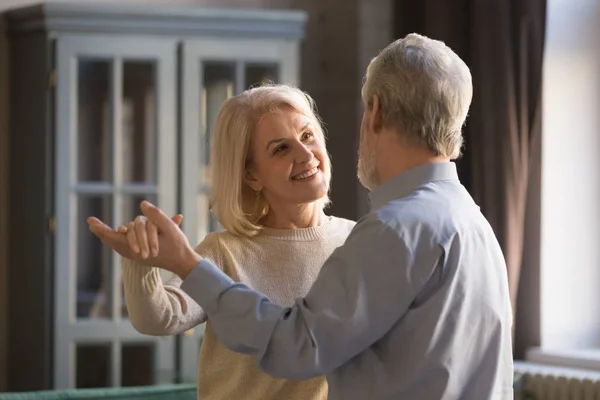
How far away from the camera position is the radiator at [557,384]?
3711 mm

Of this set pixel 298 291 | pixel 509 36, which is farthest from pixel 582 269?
pixel 298 291

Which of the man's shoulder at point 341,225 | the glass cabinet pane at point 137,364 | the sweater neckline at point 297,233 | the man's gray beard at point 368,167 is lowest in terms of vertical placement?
the glass cabinet pane at point 137,364

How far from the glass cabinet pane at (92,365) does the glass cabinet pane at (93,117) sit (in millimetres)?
701

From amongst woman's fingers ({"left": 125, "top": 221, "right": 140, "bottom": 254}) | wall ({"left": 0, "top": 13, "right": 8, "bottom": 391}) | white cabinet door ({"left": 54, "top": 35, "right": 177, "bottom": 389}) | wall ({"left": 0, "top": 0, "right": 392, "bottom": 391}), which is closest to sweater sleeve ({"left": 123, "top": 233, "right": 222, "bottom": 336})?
woman's fingers ({"left": 125, "top": 221, "right": 140, "bottom": 254})

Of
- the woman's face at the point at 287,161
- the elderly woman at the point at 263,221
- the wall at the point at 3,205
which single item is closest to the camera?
the elderly woman at the point at 263,221

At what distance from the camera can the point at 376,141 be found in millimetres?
1636

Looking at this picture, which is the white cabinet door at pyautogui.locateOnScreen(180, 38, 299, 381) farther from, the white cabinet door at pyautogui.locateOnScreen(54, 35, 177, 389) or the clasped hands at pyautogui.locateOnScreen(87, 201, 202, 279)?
the clasped hands at pyautogui.locateOnScreen(87, 201, 202, 279)

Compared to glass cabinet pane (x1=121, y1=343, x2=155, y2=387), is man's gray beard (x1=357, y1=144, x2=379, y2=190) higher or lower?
higher

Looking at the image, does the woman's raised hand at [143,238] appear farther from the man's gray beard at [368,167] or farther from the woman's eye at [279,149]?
the woman's eye at [279,149]

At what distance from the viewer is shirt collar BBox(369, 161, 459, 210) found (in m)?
1.61

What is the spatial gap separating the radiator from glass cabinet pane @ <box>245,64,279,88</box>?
161 centimetres

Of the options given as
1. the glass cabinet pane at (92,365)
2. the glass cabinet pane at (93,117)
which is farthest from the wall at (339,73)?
the glass cabinet pane at (92,365)

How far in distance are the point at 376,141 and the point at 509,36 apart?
102 inches

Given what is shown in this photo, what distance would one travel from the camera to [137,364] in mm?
4250
